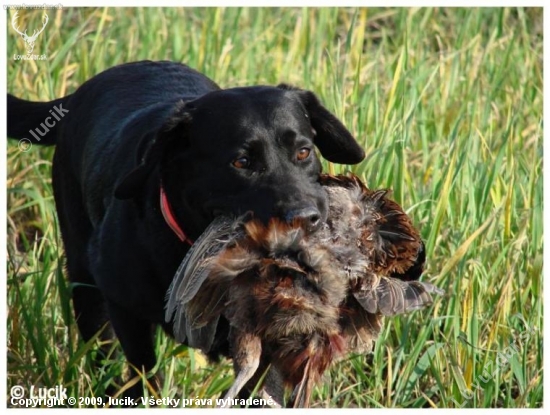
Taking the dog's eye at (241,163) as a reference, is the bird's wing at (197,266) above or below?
below

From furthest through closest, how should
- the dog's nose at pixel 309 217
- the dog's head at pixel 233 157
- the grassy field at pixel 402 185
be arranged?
the grassy field at pixel 402 185 → the dog's head at pixel 233 157 → the dog's nose at pixel 309 217

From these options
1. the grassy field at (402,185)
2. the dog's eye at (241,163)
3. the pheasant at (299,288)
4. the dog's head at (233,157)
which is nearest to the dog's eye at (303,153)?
the dog's head at (233,157)

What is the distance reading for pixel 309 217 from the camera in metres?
3.00

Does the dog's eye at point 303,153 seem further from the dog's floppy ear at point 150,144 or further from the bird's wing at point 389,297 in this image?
the bird's wing at point 389,297

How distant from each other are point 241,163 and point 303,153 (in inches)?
8.7

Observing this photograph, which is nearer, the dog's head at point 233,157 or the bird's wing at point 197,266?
the bird's wing at point 197,266

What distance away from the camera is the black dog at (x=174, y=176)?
333 cm

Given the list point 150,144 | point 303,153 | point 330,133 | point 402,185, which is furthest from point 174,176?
point 402,185

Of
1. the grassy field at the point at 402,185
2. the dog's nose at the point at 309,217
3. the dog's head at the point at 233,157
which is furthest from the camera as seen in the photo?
the grassy field at the point at 402,185

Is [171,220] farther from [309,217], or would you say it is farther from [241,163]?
[309,217]

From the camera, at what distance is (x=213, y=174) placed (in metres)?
3.40

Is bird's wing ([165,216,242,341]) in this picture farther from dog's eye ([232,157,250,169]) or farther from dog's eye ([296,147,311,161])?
dog's eye ([296,147,311,161])

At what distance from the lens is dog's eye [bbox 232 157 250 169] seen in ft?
11.0

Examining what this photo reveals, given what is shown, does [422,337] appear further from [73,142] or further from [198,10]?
[198,10]
